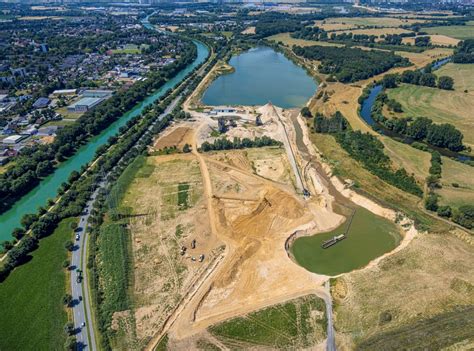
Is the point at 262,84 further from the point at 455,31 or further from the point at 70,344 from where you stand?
the point at 455,31

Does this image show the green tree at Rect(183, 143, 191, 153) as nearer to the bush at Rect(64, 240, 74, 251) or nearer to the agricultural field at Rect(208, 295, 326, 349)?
the bush at Rect(64, 240, 74, 251)

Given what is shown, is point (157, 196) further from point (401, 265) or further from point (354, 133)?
point (354, 133)

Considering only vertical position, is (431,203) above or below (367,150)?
below

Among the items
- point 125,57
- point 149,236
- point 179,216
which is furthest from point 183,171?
point 125,57

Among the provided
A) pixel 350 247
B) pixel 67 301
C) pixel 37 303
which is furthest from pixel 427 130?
pixel 37 303

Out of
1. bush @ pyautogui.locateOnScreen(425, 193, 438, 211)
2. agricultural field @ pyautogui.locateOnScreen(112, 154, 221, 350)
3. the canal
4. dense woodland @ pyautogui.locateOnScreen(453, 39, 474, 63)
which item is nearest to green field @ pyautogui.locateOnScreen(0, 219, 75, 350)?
agricultural field @ pyautogui.locateOnScreen(112, 154, 221, 350)
